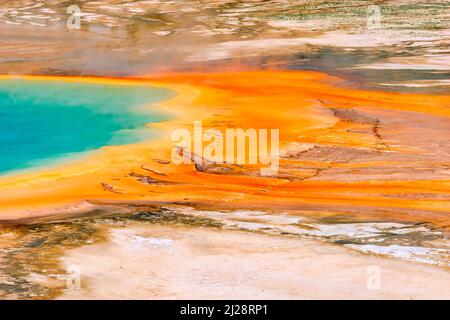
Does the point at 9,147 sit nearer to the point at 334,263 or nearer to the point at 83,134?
the point at 83,134

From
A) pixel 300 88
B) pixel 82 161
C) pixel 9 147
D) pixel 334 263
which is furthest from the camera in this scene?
pixel 300 88

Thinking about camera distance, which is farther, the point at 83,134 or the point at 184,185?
the point at 83,134

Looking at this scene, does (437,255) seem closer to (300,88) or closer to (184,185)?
(184,185)

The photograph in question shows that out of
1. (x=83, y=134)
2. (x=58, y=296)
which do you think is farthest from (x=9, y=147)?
(x=58, y=296)

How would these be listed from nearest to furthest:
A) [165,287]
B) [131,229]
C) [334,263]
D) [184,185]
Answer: [165,287] → [334,263] → [131,229] → [184,185]

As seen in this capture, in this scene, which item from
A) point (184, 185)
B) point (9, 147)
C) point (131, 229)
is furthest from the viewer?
point (9, 147)
